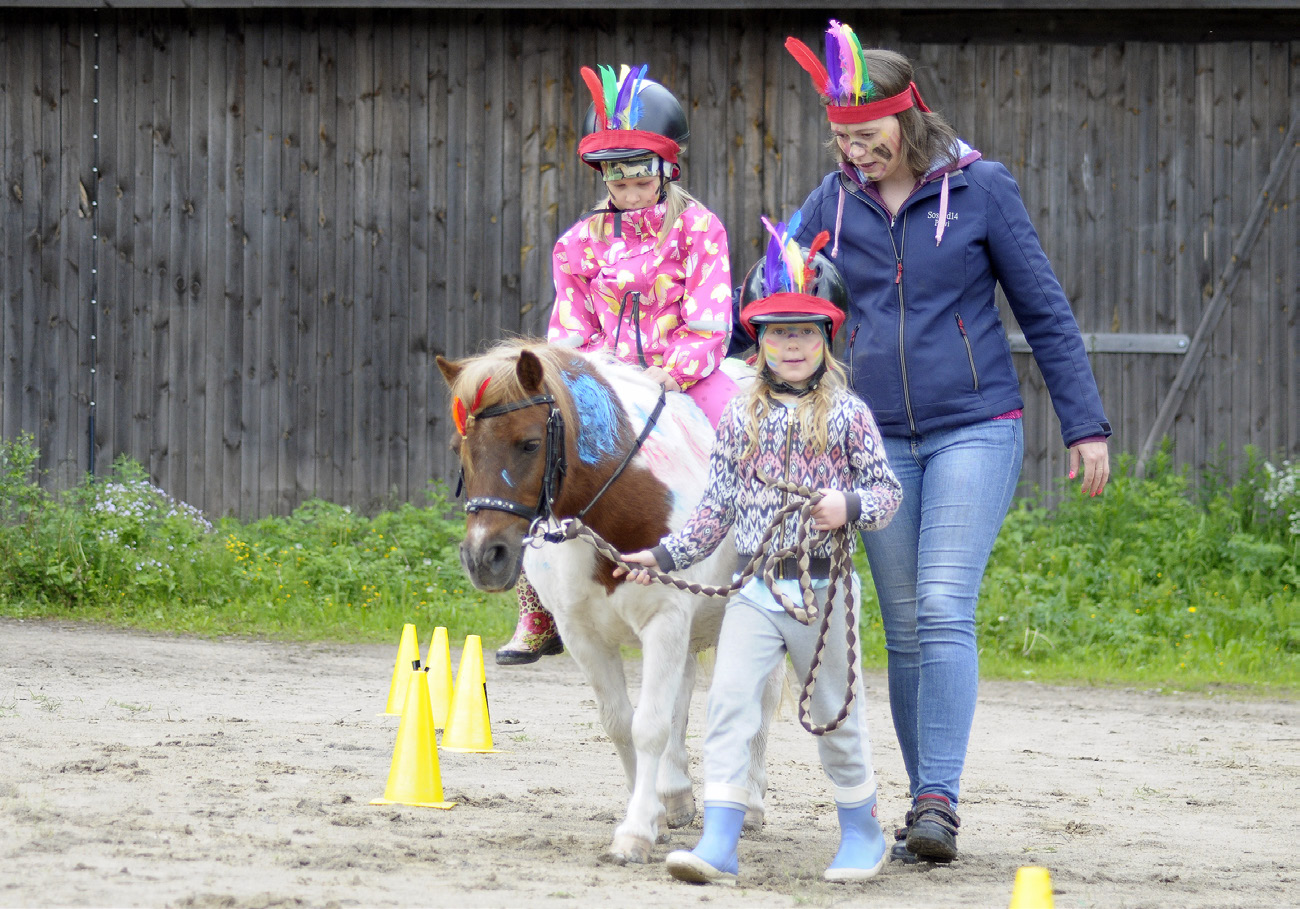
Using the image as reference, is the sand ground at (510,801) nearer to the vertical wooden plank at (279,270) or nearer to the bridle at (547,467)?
the bridle at (547,467)

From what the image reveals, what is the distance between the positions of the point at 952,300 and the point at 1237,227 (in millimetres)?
7643

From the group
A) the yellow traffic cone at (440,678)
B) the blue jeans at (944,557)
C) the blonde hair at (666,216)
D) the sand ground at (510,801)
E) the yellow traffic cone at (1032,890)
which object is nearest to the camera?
the yellow traffic cone at (1032,890)

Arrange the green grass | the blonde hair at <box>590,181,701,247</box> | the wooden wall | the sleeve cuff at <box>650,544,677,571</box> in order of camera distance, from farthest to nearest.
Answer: the wooden wall
the green grass
the blonde hair at <box>590,181,701,247</box>
the sleeve cuff at <box>650,544,677,571</box>

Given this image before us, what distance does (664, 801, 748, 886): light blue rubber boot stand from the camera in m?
3.41

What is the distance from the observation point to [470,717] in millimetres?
5676

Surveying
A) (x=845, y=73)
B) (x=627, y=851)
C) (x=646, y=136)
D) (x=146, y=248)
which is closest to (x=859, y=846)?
(x=627, y=851)

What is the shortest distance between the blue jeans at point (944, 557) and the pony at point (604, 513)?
21.6 inches

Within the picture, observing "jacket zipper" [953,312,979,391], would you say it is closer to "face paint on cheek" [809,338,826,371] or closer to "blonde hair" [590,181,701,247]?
"face paint on cheek" [809,338,826,371]

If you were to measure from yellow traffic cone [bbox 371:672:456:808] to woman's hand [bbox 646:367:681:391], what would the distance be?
4.42 ft

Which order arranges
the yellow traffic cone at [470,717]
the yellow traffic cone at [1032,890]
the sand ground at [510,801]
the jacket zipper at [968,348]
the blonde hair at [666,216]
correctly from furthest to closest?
the yellow traffic cone at [470,717] → the blonde hair at [666,216] → the jacket zipper at [968,348] → the sand ground at [510,801] → the yellow traffic cone at [1032,890]

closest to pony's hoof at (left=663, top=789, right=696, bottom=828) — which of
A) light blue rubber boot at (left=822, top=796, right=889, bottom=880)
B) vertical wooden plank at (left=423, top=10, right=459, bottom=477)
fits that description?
light blue rubber boot at (left=822, top=796, right=889, bottom=880)

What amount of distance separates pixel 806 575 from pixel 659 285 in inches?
53.7

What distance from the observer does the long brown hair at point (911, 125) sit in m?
3.95

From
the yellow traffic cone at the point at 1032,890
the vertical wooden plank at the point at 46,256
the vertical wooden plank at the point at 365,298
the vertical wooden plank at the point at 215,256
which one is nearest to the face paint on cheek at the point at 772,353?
the yellow traffic cone at the point at 1032,890
